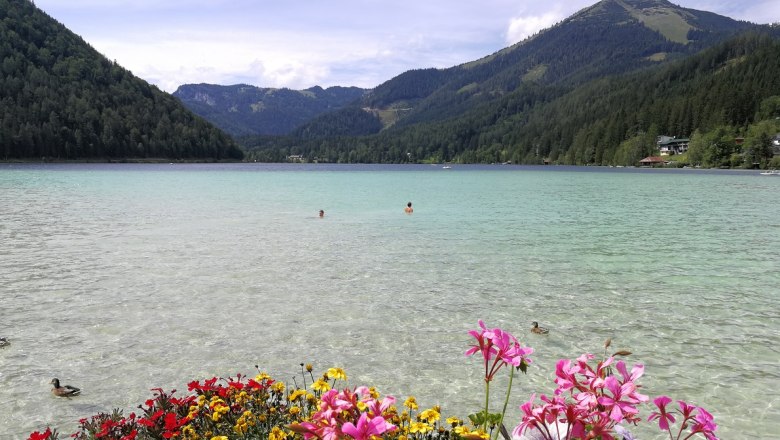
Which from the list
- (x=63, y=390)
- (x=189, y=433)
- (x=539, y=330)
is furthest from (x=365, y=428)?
(x=539, y=330)

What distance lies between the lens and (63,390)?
851 cm

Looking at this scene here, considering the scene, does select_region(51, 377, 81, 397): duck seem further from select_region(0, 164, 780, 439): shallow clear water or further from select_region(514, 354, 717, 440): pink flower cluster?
select_region(514, 354, 717, 440): pink flower cluster

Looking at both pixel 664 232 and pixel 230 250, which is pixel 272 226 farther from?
pixel 664 232

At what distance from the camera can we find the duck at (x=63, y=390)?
27.9ft

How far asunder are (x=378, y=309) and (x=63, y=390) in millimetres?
7740

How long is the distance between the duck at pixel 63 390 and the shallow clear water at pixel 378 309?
13 cm

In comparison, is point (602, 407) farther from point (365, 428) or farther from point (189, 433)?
point (189, 433)

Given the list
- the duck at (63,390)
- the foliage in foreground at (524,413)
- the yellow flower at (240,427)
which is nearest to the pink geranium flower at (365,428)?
the foliage in foreground at (524,413)

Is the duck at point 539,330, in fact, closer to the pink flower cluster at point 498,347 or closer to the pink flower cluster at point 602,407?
the pink flower cluster at point 602,407

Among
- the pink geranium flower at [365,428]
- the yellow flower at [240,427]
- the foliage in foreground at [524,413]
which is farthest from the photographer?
the yellow flower at [240,427]

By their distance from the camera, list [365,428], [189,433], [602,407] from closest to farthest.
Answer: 1. [365,428]
2. [602,407]
3. [189,433]

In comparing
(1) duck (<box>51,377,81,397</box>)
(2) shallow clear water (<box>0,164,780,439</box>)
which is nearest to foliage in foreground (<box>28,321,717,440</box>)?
(1) duck (<box>51,377,81,397</box>)

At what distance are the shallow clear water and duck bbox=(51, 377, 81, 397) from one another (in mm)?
133

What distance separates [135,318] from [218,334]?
281 cm
